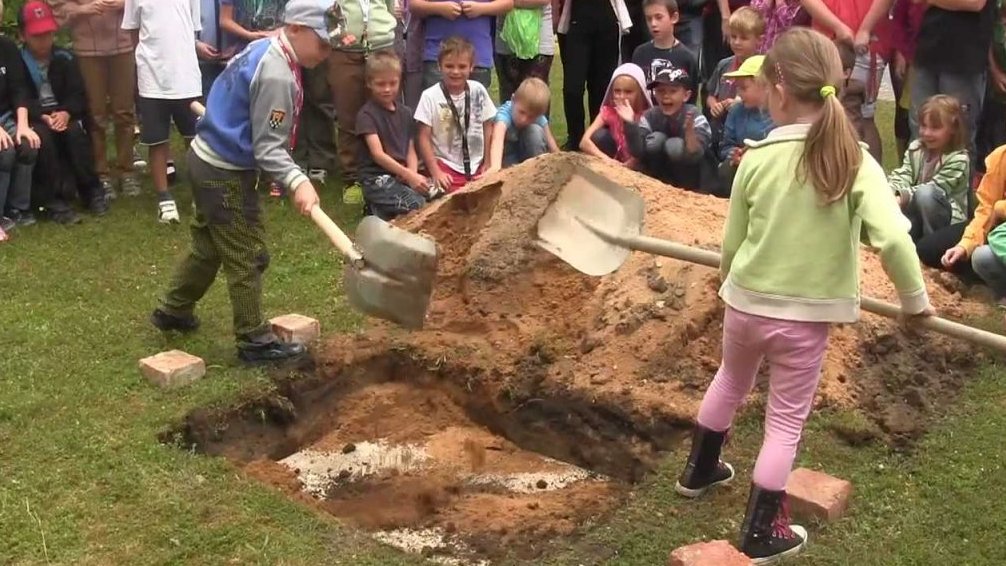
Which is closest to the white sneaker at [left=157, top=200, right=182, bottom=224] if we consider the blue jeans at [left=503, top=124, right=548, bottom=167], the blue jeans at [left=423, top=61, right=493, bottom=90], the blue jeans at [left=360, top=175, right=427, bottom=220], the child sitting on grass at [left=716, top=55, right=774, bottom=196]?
the blue jeans at [left=360, top=175, right=427, bottom=220]

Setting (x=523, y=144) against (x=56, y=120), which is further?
(x=523, y=144)

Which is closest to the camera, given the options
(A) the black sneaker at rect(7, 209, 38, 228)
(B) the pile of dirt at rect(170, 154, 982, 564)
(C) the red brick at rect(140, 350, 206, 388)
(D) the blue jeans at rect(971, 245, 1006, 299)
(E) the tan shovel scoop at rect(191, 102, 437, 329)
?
(B) the pile of dirt at rect(170, 154, 982, 564)

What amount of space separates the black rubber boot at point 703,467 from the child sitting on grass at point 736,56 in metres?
3.84

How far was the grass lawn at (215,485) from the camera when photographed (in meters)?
4.00

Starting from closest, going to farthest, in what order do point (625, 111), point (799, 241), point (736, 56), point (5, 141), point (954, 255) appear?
point (799, 241) < point (954, 255) < point (5, 141) < point (736, 56) < point (625, 111)

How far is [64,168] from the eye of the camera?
8.09 m

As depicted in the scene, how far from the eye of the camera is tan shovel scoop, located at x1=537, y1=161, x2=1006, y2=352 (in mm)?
4797

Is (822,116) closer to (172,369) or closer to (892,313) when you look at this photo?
(892,313)

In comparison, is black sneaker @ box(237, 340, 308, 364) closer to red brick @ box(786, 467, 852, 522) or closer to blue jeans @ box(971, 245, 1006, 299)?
red brick @ box(786, 467, 852, 522)

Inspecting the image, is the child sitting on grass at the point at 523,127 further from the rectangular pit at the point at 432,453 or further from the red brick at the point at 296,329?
the rectangular pit at the point at 432,453

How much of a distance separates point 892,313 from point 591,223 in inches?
59.0

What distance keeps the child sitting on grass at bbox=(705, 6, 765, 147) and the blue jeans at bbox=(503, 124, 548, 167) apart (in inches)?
48.0

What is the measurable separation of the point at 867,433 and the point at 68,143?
5.78 m

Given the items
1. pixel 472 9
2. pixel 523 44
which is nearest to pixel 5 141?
pixel 472 9
